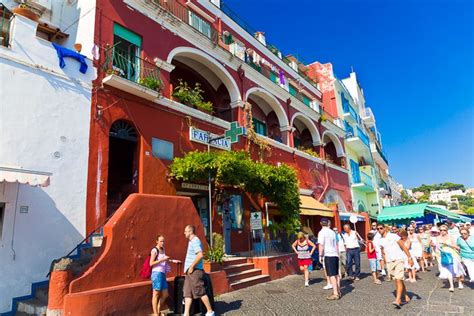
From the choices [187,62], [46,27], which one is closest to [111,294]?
[46,27]

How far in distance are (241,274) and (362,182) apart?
18.4 meters

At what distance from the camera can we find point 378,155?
114 feet

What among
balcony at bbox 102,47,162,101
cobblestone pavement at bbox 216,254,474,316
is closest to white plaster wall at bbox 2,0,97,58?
balcony at bbox 102,47,162,101

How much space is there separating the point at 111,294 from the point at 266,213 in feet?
27.0

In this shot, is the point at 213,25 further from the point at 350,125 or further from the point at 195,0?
the point at 350,125

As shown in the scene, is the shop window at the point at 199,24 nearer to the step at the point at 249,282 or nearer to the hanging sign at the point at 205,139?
the hanging sign at the point at 205,139

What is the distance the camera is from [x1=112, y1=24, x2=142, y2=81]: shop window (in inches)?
378

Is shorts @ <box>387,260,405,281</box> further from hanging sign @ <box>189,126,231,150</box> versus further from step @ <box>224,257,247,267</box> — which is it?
hanging sign @ <box>189,126,231,150</box>

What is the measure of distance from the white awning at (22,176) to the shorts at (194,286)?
3196mm

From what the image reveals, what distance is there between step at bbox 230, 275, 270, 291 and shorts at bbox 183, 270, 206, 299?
276 centimetres

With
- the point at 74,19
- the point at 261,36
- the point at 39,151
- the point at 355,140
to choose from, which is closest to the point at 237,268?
the point at 39,151

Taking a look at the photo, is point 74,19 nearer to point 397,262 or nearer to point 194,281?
point 194,281

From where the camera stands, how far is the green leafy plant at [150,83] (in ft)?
31.4

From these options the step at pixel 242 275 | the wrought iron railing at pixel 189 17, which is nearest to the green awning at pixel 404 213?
the step at pixel 242 275
